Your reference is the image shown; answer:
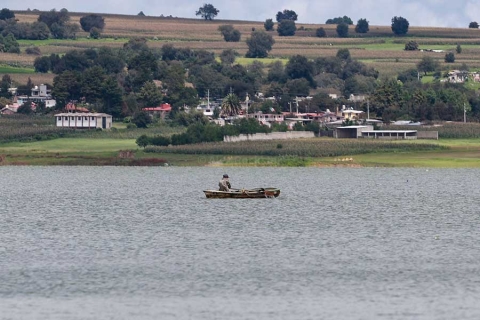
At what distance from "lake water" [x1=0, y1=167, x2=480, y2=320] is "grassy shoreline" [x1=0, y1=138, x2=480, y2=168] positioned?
32633 millimetres

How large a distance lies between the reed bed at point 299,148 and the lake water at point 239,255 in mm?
40969

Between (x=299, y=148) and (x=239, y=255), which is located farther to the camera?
(x=299, y=148)

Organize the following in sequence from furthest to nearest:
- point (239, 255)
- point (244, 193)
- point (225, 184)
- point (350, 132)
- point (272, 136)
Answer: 1. point (350, 132)
2. point (272, 136)
3. point (225, 184)
4. point (244, 193)
5. point (239, 255)

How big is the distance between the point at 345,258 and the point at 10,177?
83994 mm

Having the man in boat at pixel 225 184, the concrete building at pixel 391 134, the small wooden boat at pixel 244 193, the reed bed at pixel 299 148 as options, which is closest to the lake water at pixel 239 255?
the small wooden boat at pixel 244 193

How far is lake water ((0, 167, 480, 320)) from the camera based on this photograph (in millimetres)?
50812

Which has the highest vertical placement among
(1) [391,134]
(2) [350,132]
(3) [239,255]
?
(2) [350,132]

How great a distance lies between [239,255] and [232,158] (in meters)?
89.8

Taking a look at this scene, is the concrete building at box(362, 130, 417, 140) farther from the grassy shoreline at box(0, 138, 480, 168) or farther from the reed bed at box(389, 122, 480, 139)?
the grassy shoreline at box(0, 138, 480, 168)

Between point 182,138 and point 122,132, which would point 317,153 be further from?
point 122,132

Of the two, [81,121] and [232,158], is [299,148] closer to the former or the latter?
[232,158]

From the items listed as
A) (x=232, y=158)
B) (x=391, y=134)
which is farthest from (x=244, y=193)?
(x=391, y=134)

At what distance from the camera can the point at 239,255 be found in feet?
212

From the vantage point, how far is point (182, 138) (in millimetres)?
166250
